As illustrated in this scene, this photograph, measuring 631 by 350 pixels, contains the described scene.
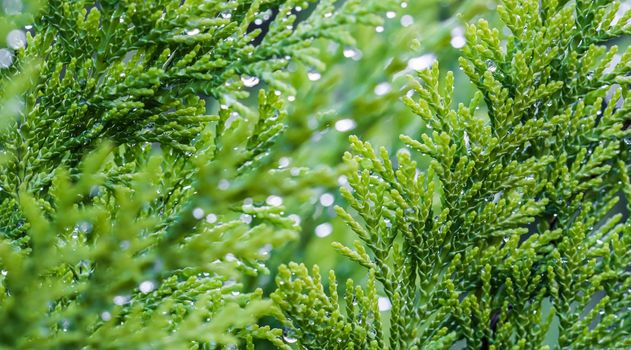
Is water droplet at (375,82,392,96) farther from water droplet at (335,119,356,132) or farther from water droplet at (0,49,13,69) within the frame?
water droplet at (0,49,13,69)

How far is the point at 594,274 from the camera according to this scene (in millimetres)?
1028

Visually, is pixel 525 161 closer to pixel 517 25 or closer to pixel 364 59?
pixel 517 25

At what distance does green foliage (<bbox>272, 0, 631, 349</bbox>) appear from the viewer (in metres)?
0.96

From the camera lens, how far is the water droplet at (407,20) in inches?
52.4

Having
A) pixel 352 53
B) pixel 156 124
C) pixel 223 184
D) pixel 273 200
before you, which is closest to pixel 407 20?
pixel 352 53

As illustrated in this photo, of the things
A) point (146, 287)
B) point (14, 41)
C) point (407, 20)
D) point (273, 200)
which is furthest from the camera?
point (407, 20)

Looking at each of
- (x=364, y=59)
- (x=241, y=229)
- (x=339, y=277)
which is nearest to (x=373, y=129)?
(x=364, y=59)

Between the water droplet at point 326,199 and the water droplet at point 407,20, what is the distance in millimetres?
370

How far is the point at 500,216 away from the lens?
992mm

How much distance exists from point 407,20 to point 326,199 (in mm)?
399

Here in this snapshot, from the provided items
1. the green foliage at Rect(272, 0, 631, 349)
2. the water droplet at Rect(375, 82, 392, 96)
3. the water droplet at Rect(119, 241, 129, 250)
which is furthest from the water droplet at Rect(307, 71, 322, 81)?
the water droplet at Rect(119, 241, 129, 250)

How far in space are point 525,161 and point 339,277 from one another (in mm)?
408

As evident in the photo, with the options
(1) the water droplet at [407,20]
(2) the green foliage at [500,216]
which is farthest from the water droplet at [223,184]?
(1) the water droplet at [407,20]

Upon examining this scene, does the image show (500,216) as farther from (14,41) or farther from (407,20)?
(14,41)
